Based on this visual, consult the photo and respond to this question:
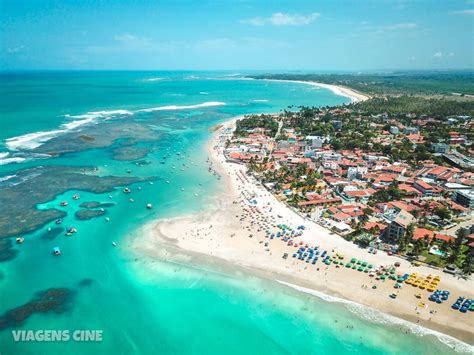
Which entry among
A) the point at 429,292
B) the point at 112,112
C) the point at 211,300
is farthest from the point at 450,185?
the point at 112,112

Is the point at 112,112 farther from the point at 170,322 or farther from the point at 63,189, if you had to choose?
the point at 170,322

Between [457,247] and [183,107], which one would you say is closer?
[457,247]

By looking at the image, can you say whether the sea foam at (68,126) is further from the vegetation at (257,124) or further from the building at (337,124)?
the building at (337,124)

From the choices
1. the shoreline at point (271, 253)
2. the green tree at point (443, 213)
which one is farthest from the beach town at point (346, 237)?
the green tree at point (443, 213)

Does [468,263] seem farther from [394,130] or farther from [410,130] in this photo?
[410,130]

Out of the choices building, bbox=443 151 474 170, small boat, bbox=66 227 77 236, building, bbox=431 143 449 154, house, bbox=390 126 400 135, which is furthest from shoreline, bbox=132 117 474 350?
house, bbox=390 126 400 135

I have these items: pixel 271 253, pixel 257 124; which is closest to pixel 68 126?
pixel 257 124
